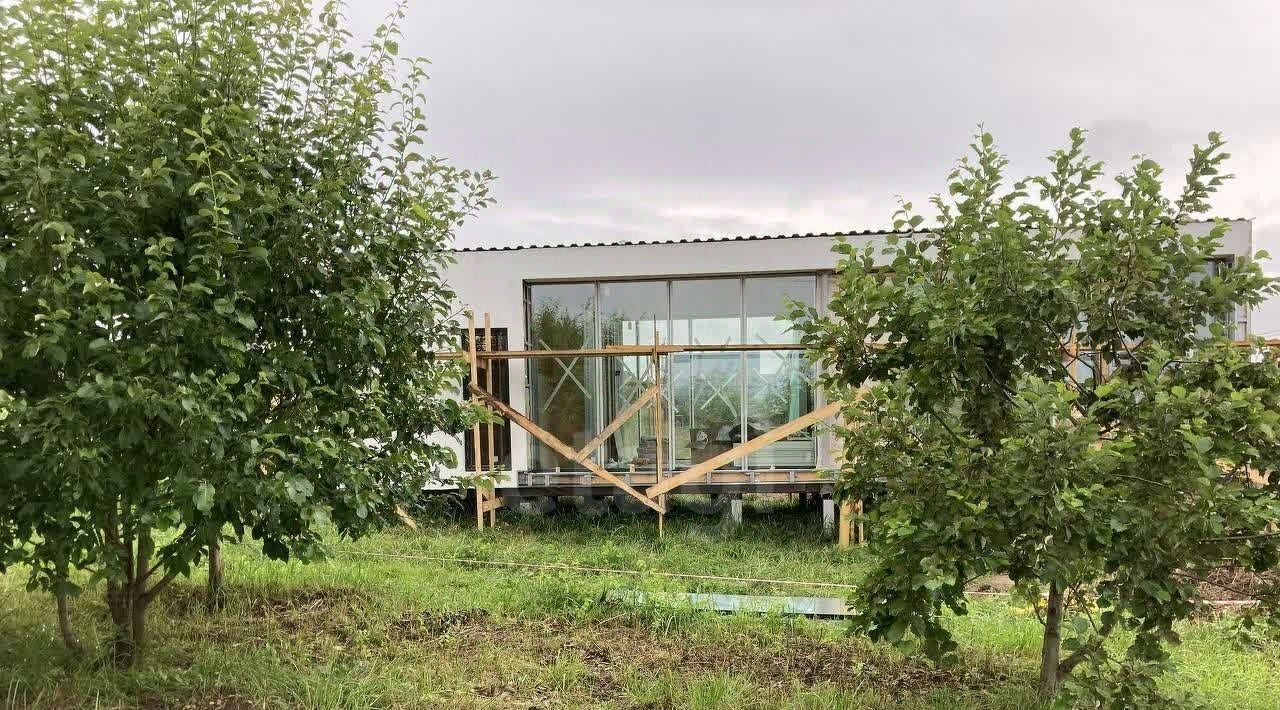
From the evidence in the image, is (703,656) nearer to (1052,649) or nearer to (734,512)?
(1052,649)

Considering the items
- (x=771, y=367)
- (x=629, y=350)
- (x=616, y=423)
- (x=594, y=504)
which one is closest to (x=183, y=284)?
(x=629, y=350)

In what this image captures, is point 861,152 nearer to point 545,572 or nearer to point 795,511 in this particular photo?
point 795,511

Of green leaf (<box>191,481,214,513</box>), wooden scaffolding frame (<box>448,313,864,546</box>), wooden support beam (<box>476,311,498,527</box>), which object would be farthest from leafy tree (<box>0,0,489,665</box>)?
wooden support beam (<box>476,311,498,527</box>)

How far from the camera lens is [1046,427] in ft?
10.0

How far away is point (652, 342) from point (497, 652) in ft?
20.0

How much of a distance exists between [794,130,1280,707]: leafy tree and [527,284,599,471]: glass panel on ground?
21.7 feet

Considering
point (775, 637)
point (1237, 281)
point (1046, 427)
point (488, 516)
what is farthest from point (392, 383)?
point (488, 516)

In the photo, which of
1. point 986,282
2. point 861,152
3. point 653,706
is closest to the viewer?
point 986,282

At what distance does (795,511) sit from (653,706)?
305 inches

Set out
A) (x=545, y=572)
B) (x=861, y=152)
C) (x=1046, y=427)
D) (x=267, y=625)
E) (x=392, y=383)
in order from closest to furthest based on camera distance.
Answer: (x=1046, y=427) → (x=392, y=383) → (x=267, y=625) → (x=545, y=572) → (x=861, y=152)

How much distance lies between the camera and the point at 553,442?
981 cm

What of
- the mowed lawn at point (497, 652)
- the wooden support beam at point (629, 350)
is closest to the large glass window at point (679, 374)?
the wooden support beam at point (629, 350)

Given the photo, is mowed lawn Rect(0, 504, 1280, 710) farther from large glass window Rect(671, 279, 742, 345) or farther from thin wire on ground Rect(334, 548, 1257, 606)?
large glass window Rect(671, 279, 742, 345)

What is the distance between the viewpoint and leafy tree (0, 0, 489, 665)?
3.11 meters
